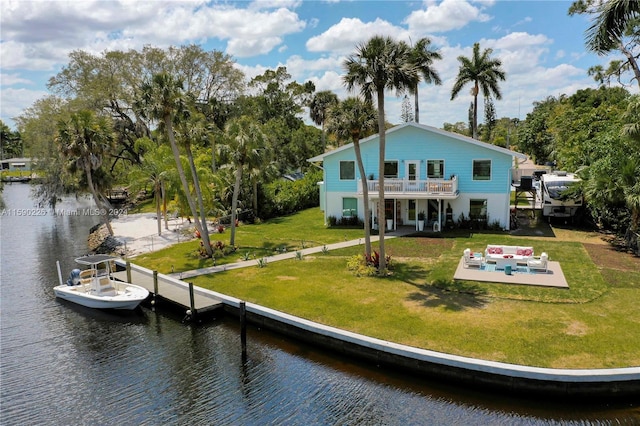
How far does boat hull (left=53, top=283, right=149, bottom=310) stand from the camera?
754 inches

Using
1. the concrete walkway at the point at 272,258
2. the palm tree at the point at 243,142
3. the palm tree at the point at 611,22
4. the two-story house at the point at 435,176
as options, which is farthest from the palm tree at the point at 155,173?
the palm tree at the point at 611,22

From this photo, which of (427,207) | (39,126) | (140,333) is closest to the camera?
(140,333)

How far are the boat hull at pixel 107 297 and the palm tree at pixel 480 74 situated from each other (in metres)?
32.9

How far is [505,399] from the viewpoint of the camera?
11656 millimetres

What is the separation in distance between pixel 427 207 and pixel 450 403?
20.7 meters

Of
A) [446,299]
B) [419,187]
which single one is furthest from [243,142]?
[446,299]

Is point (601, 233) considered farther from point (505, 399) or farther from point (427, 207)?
point (505, 399)

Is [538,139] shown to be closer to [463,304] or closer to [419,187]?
[419,187]

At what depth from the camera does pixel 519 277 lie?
18938 mm

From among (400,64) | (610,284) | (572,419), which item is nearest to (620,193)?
(610,284)

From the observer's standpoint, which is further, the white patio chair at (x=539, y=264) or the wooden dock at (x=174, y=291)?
the white patio chair at (x=539, y=264)

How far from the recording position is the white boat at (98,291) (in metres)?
19.2

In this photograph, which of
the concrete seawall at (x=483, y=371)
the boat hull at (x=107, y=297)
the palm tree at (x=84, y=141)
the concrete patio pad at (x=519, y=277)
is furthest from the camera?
the palm tree at (x=84, y=141)

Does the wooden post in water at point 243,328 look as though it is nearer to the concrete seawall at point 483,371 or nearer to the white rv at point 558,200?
the concrete seawall at point 483,371
